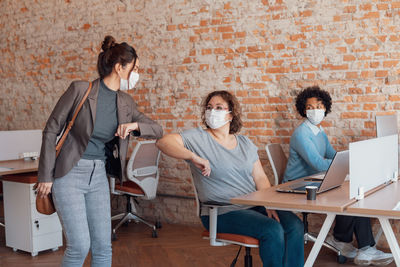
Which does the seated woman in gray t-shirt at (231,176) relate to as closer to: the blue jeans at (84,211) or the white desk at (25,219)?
the blue jeans at (84,211)

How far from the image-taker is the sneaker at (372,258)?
13.0ft

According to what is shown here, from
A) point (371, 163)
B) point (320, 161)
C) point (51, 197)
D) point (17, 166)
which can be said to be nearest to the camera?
point (51, 197)

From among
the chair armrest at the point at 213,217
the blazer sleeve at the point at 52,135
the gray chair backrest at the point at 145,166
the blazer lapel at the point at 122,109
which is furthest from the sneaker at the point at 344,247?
the blazer sleeve at the point at 52,135

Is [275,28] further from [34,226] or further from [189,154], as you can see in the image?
[34,226]

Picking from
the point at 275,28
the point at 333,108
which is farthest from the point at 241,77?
the point at 333,108

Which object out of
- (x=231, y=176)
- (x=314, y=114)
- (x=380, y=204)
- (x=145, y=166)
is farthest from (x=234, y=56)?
(x=380, y=204)

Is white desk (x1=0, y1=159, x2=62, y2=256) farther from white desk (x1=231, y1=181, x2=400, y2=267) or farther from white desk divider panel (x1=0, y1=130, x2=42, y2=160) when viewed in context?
white desk (x1=231, y1=181, x2=400, y2=267)

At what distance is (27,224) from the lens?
4.34 meters

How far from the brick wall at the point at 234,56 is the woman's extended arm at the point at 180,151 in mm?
2002

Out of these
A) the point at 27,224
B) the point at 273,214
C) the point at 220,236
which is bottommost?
the point at 27,224

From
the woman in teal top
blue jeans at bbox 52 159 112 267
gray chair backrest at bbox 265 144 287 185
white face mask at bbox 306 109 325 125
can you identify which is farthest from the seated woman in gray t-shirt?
white face mask at bbox 306 109 325 125

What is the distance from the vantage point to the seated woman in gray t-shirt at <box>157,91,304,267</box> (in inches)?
111

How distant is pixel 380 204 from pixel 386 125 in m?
1.57

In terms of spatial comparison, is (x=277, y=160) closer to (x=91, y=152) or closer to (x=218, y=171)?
(x=218, y=171)
